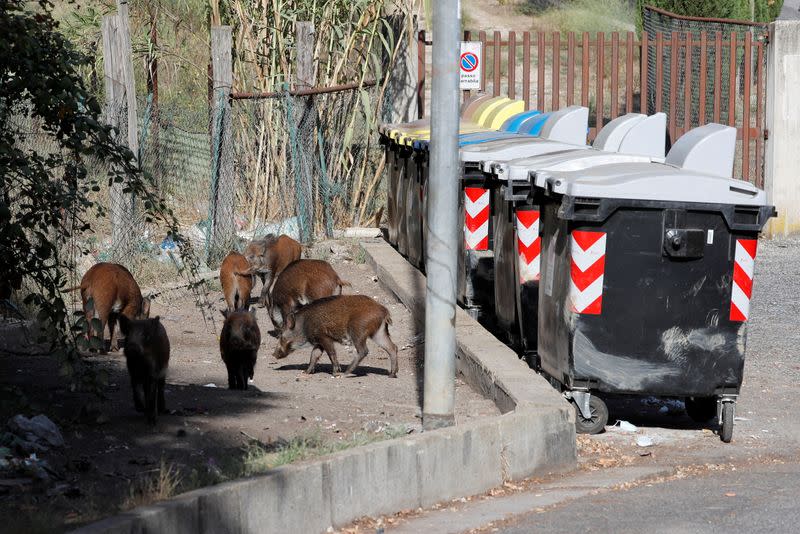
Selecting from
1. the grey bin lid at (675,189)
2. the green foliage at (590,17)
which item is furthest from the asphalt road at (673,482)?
the green foliage at (590,17)

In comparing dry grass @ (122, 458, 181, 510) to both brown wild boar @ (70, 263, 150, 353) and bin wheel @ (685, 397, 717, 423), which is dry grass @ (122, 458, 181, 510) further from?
bin wheel @ (685, 397, 717, 423)

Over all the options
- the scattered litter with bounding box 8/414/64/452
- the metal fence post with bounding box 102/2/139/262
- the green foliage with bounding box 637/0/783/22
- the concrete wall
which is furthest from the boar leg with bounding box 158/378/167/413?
the green foliage with bounding box 637/0/783/22

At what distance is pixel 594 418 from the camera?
27.7 ft

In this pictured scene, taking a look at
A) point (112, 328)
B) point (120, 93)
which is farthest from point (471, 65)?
point (112, 328)

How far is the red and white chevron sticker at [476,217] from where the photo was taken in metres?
11.6

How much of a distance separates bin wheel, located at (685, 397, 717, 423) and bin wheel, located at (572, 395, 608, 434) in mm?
795

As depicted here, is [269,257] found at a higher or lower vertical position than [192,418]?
higher

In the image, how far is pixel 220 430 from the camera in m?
7.32

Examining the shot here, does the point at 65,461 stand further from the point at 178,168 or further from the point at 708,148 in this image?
the point at 178,168

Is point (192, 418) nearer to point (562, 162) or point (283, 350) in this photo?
point (283, 350)

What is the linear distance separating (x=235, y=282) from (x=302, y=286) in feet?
3.40

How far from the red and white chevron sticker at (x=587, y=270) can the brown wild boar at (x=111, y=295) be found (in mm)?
3716

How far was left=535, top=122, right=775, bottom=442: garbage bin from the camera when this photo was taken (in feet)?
26.7

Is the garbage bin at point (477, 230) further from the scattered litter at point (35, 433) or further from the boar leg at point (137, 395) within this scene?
the scattered litter at point (35, 433)
